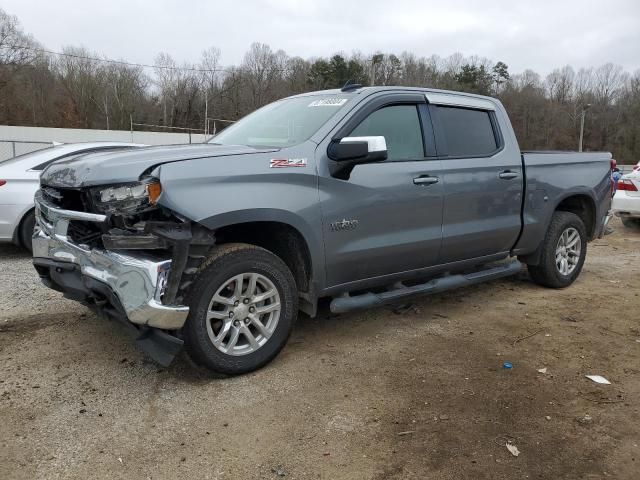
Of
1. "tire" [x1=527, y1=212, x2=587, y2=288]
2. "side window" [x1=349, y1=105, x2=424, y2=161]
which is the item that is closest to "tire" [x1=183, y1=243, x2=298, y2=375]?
"side window" [x1=349, y1=105, x2=424, y2=161]

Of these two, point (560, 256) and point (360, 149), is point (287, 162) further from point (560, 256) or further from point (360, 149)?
point (560, 256)

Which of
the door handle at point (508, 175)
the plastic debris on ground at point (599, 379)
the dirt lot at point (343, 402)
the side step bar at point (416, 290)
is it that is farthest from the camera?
the door handle at point (508, 175)

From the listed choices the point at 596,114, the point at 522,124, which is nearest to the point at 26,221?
the point at 522,124

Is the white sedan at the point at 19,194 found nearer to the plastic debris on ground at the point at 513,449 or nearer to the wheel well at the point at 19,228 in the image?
the wheel well at the point at 19,228

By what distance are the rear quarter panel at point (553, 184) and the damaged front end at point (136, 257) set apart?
339 centimetres

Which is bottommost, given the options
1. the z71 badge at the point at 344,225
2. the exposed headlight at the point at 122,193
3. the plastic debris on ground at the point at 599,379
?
the plastic debris on ground at the point at 599,379

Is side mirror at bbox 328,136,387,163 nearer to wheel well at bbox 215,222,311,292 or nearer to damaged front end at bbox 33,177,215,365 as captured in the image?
wheel well at bbox 215,222,311,292

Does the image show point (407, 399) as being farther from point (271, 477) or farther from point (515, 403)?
point (271, 477)

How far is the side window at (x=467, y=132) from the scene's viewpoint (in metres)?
4.62

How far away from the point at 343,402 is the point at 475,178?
7.90 ft

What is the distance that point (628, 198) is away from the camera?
10.3 m

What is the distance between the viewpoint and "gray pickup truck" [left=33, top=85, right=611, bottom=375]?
3.10 meters

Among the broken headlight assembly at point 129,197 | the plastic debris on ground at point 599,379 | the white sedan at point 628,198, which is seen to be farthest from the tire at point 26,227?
the white sedan at point 628,198

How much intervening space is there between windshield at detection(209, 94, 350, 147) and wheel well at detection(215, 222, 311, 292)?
0.62 meters
